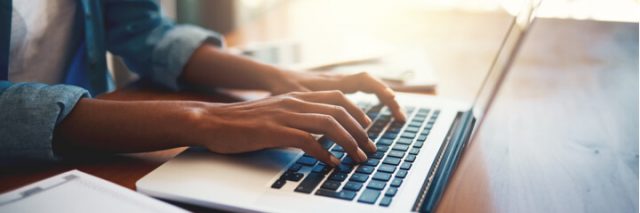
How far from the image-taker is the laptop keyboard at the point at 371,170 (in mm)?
521

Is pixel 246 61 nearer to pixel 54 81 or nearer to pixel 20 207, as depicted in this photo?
pixel 54 81

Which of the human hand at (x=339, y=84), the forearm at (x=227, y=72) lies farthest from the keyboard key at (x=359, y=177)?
the forearm at (x=227, y=72)

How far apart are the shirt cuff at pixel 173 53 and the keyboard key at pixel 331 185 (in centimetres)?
49

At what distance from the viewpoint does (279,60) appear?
1.25 meters

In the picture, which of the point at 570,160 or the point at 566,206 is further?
the point at 570,160

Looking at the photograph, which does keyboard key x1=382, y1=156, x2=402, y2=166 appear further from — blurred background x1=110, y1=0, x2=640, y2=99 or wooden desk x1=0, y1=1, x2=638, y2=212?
blurred background x1=110, y1=0, x2=640, y2=99

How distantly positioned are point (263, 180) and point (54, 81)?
2.09 ft

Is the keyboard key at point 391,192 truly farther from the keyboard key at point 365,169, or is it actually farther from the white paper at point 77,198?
the white paper at point 77,198

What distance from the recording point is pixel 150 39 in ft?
3.30

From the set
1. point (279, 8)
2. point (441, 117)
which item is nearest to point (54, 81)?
point (441, 117)

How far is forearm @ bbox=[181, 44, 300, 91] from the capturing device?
94 cm

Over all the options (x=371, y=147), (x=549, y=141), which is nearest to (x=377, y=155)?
(x=371, y=147)

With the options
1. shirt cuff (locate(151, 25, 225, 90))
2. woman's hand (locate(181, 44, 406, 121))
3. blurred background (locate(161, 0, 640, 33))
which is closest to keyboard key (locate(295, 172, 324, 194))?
woman's hand (locate(181, 44, 406, 121))

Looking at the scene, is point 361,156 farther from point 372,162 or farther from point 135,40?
point 135,40
